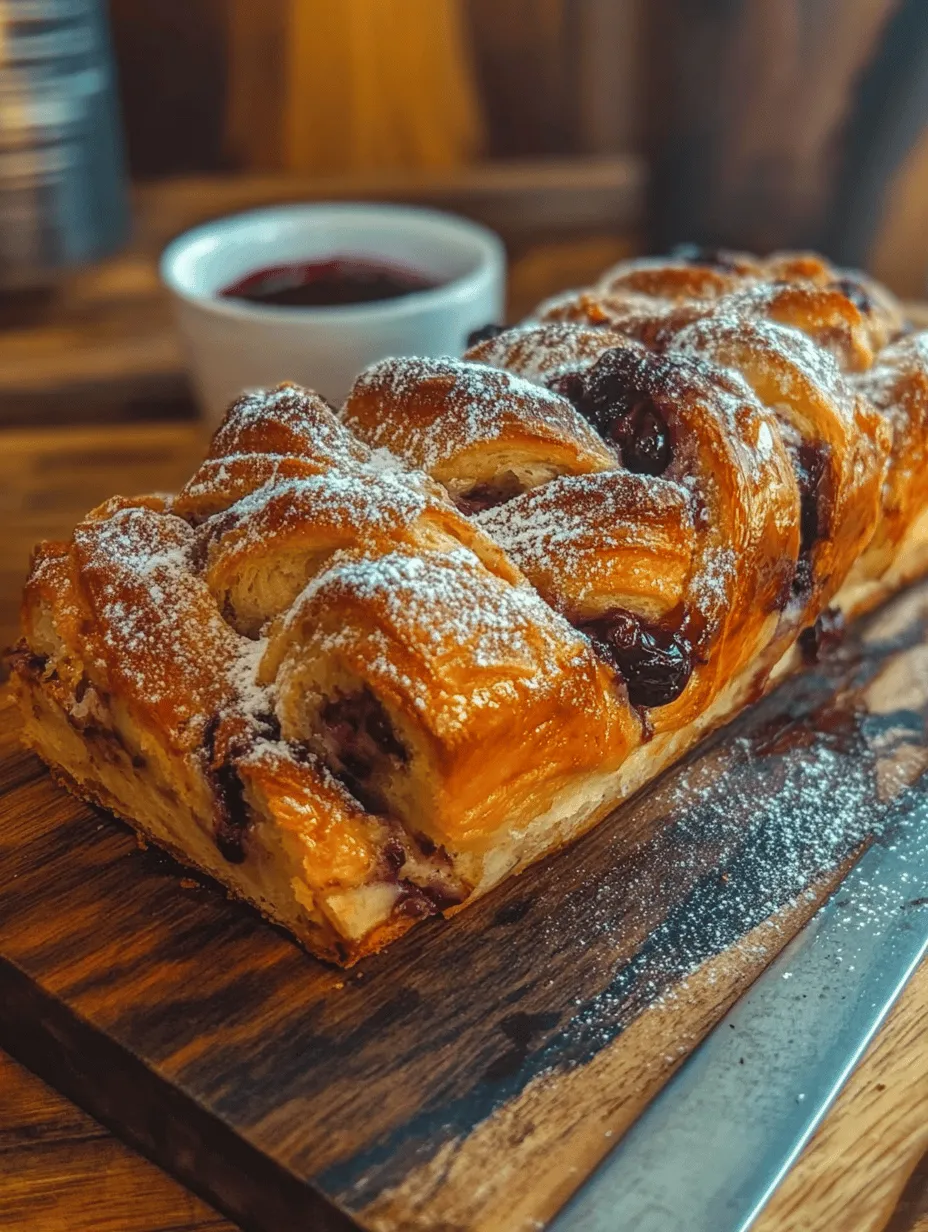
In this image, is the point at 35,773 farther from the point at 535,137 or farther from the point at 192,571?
the point at 535,137

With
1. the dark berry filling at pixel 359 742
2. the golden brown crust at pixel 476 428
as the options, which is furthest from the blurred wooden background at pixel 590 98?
the dark berry filling at pixel 359 742

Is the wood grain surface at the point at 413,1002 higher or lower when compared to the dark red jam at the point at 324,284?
lower

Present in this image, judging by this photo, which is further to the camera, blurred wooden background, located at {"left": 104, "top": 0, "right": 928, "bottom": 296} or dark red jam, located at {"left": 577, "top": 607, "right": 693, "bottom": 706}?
blurred wooden background, located at {"left": 104, "top": 0, "right": 928, "bottom": 296}

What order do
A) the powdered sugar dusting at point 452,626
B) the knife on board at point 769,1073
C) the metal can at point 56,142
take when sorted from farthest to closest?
the metal can at point 56,142, the powdered sugar dusting at point 452,626, the knife on board at point 769,1073

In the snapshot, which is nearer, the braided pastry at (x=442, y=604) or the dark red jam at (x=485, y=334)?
the braided pastry at (x=442, y=604)

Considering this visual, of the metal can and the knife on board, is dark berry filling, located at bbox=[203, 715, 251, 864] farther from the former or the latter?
the metal can

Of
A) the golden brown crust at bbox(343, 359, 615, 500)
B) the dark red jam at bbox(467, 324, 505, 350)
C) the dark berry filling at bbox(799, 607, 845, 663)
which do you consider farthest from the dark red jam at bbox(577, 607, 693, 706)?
the dark red jam at bbox(467, 324, 505, 350)

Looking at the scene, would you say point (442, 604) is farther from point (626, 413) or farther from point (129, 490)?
point (129, 490)

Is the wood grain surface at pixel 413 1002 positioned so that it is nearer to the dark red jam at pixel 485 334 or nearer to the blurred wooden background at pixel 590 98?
the dark red jam at pixel 485 334
